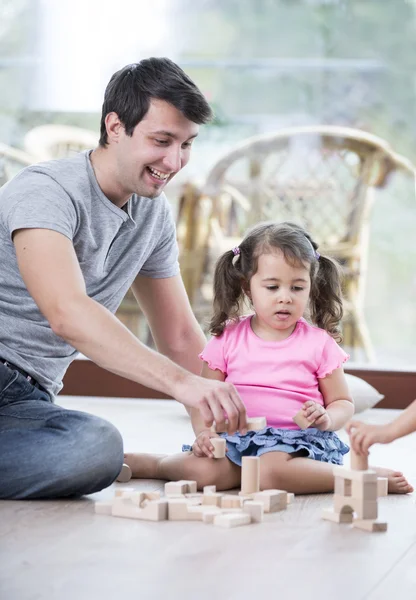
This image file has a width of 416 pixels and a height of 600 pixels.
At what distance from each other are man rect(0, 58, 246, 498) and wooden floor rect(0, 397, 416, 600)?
0.10 m

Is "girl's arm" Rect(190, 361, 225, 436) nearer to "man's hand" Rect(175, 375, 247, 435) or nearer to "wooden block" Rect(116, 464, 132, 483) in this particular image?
"wooden block" Rect(116, 464, 132, 483)

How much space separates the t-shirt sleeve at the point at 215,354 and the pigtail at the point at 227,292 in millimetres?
45

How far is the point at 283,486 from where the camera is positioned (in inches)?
72.8

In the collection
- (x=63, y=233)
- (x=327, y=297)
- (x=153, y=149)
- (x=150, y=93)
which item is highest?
(x=150, y=93)

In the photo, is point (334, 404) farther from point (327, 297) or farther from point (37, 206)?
point (37, 206)

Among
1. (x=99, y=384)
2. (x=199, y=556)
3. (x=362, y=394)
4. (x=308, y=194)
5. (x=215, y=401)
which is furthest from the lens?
(x=99, y=384)

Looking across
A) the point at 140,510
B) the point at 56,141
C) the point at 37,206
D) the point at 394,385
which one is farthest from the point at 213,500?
the point at 56,141

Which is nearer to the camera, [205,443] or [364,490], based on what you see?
[364,490]

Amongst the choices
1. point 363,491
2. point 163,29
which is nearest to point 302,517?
point 363,491

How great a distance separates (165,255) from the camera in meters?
2.17

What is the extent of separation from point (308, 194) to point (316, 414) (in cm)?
162

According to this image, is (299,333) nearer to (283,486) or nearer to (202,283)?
(283,486)

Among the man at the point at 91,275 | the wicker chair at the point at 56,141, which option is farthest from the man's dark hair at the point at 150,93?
the wicker chair at the point at 56,141

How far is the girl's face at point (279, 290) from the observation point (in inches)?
77.8
